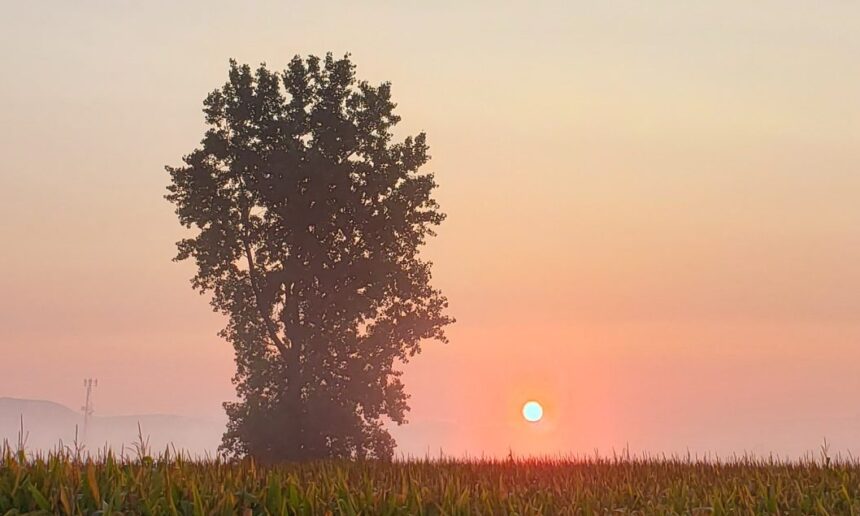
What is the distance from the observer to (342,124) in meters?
39.8

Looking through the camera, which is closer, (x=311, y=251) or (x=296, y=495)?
(x=296, y=495)

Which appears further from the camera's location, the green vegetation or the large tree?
the large tree

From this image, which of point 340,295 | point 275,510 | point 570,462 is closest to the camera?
point 275,510

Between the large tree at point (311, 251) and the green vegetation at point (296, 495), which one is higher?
the large tree at point (311, 251)

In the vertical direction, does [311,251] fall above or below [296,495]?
above

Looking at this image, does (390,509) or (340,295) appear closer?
(390,509)

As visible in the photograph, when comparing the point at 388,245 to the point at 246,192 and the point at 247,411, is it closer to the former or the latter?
the point at 246,192

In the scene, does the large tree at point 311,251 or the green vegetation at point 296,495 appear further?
the large tree at point 311,251

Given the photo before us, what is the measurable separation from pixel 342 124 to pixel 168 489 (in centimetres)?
3098

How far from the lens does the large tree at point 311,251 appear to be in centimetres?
3809

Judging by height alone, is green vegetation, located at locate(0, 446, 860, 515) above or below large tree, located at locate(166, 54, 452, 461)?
below

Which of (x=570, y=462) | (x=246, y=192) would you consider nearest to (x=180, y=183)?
(x=246, y=192)

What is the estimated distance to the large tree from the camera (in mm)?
38094

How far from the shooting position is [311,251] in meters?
38.5
